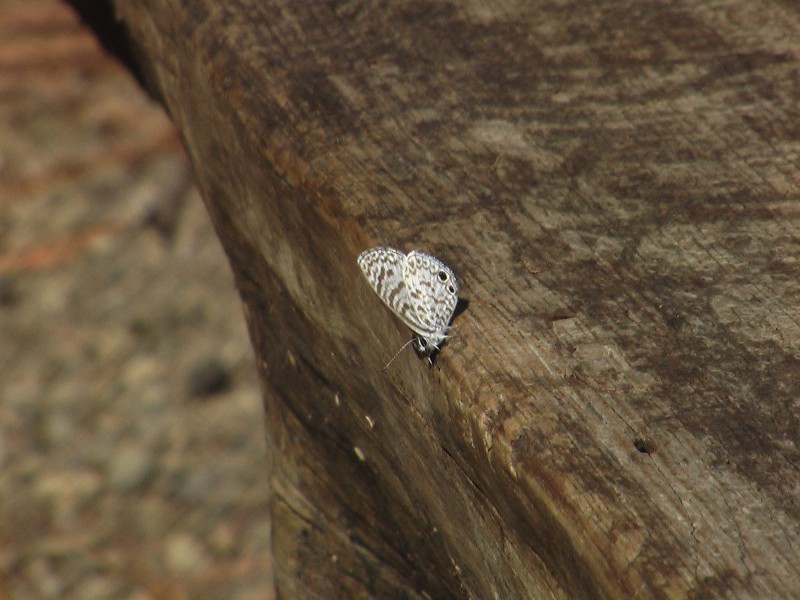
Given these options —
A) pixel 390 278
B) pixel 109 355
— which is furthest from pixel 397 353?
pixel 109 355

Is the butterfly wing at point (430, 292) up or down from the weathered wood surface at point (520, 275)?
up

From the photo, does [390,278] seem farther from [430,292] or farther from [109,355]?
[109,355]

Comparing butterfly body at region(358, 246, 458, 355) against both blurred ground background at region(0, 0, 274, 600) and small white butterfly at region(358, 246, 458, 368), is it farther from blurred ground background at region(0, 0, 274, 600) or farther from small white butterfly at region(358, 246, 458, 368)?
blurred ground background at region(0, 0, 274, 600)

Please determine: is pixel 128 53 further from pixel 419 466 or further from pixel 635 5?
pixel 419 466

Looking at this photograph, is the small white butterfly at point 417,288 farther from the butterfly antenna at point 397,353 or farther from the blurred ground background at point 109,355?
the blurred ground background at point 109,355

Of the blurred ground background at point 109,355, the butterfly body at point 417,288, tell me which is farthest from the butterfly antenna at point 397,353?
the blurred ground background at point 109,355

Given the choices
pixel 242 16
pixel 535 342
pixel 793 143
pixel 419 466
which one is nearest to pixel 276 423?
pixel 419 466

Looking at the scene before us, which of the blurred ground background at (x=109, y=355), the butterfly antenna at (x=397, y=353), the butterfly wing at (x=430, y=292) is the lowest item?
the blurred ground background at (x=109, y=355)

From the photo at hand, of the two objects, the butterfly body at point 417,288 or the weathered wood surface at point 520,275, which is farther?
the butterfly body at point 417,288
